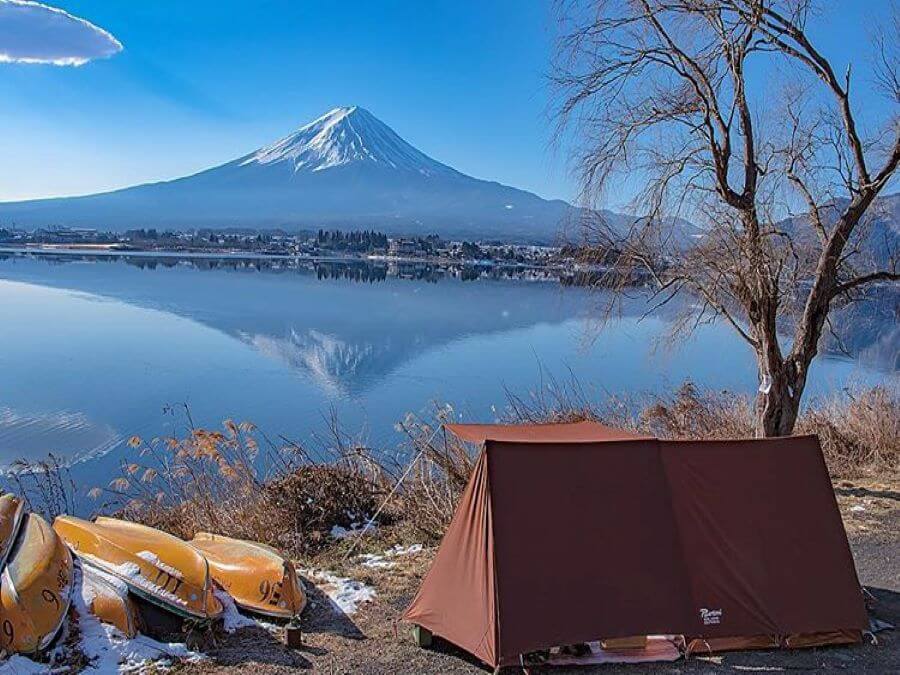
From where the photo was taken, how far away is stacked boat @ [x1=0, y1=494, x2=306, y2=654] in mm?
4410

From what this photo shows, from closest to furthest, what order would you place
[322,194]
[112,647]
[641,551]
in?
[112,647], [641,551], [322,194]

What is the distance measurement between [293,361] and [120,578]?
1584cm

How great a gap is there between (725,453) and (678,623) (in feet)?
4.10

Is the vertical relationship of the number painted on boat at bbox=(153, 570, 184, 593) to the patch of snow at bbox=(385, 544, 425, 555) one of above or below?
above

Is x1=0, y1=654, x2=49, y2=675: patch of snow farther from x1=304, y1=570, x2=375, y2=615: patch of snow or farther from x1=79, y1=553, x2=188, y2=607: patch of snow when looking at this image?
x1=304, y1=570, x2=375, y2=615: patch of snow

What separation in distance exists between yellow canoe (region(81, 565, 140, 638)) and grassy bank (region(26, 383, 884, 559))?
2259mm

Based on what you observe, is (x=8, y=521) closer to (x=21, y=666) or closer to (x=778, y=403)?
(x=21, y=666)

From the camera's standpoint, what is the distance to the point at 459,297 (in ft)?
137

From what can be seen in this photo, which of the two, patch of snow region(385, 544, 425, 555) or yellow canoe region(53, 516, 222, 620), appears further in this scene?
patch of snow region(385, 544, 425, 555)

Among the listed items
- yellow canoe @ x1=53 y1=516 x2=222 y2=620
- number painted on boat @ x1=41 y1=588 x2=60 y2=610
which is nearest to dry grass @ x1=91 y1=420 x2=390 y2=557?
yellow canoe @ x1=53 y1=516 x2=222 y2=620

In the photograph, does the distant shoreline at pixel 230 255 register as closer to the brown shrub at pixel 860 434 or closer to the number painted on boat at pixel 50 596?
the brown shrub at pixel 860 434

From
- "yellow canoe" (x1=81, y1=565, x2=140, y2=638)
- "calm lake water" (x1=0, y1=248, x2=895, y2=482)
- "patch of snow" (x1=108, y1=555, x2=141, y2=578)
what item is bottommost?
"calm lake water" (x1=0, y1=248, x2=895, y2=482)

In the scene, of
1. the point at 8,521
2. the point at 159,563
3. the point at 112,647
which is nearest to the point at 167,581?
the point at 159,563

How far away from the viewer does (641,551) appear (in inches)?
203
